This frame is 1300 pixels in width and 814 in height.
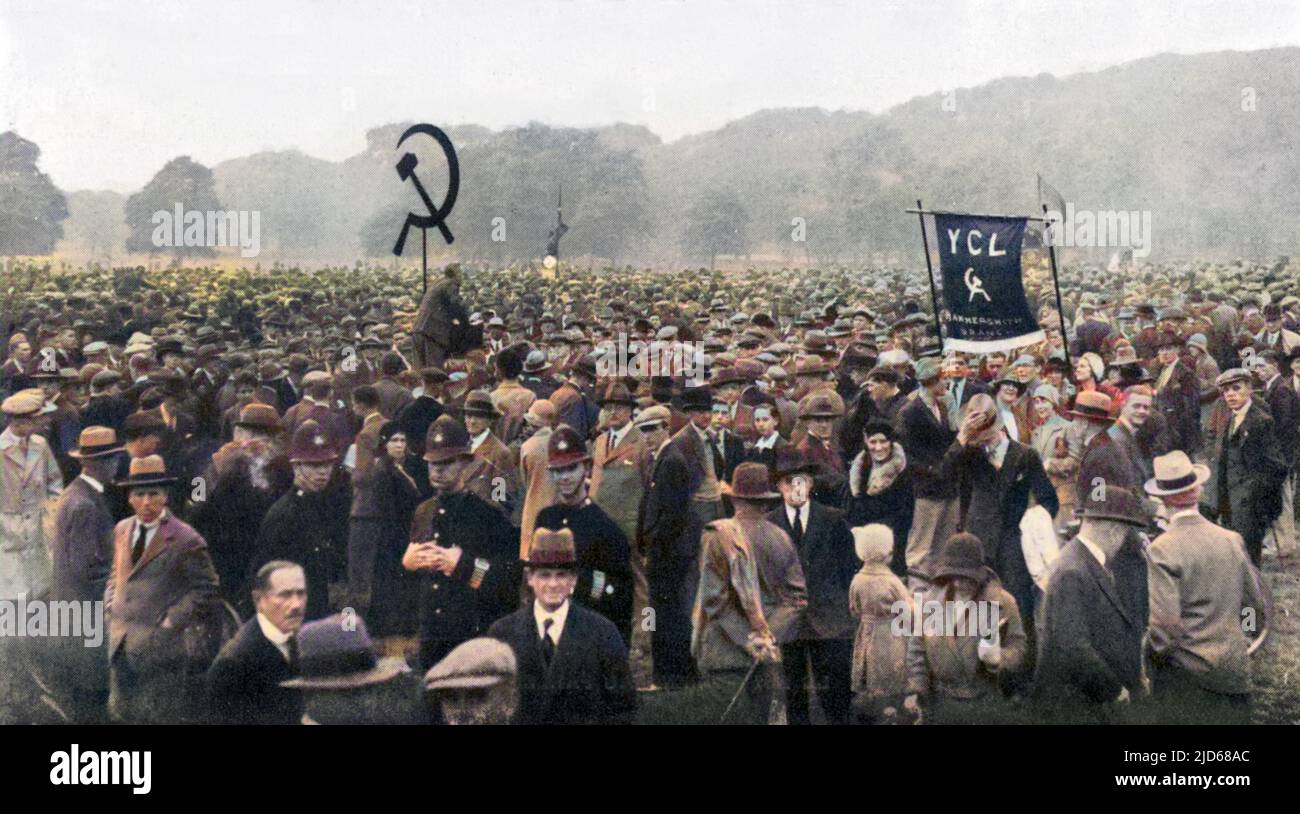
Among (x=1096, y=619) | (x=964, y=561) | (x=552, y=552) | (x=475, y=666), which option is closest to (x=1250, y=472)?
(x=1096, y=619)

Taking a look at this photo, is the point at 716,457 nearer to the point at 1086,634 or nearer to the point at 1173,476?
the point at 1086,634

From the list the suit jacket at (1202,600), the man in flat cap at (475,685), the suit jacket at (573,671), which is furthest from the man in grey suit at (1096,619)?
the man in flat cap at (475,685)

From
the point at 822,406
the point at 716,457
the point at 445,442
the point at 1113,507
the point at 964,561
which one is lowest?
the point at 964,561

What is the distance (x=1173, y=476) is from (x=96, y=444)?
8.40m

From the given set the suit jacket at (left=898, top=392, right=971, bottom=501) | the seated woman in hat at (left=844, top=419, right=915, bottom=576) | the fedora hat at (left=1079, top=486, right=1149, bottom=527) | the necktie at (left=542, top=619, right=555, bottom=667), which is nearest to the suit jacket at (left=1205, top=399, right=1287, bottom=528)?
the fedora hat at (left=1079, top=486, right=1149, bottom=527)

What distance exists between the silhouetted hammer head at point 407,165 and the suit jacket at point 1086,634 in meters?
6.22

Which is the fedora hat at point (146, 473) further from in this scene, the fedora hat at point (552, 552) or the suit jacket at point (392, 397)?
the fedora hat at point (552, 552)

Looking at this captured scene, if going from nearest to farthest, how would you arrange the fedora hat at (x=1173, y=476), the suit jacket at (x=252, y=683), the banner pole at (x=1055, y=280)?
1. the suit jacket at (x=252, y=683)
2. the fedora hat at (x=1173, y=476)
3. the banner pole at (x=1055, y=280)

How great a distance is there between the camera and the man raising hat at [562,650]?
519 inches

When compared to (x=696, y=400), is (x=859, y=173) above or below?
above

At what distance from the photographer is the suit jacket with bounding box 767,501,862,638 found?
13.8 m

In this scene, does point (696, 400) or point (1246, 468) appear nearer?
point (696, 400)

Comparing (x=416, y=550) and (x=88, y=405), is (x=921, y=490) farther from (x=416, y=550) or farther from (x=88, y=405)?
(x=88, y=405)

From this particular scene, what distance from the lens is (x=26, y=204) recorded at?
1533 cm
